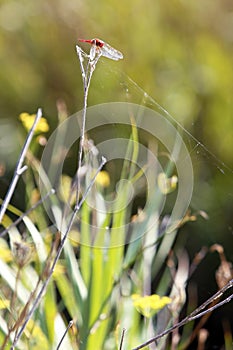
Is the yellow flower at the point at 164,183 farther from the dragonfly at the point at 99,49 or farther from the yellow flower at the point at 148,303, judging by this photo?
the dragonfly at the point at 99,49

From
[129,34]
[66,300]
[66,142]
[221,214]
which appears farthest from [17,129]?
[66,300]

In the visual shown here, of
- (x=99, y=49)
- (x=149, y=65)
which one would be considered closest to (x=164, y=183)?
(x=99, y=49)

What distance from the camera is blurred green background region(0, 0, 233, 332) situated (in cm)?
277

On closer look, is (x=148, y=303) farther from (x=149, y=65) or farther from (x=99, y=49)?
(x=149, y=65)

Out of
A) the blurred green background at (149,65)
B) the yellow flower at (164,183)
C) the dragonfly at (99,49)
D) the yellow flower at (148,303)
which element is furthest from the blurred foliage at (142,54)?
the dragonfly at (99,49)

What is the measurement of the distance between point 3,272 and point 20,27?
1902 millimetres

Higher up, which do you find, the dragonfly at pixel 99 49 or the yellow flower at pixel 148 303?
the dragonfly at pixel 99 49

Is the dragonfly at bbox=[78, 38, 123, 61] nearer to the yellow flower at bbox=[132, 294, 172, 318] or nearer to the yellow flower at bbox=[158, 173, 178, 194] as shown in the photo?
the yellow flower at bbox=[132, 294, 172, 318]

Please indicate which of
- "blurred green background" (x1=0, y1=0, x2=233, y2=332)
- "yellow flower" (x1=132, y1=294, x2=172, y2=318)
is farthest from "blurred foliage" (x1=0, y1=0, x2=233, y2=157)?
"yellow flower" (x1=132, y1=294, x2=172, y2=318)

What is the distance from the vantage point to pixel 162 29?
121 inches

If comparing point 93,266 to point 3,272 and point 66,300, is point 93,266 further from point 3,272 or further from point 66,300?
point 3,272

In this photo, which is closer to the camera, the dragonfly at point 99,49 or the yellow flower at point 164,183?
the dragonfly at point 99,49

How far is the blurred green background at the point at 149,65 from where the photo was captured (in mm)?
2771

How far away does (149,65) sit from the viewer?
3029 millimetres
